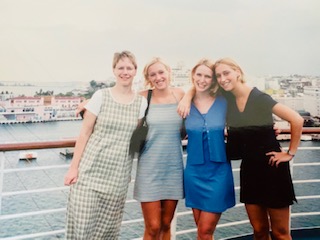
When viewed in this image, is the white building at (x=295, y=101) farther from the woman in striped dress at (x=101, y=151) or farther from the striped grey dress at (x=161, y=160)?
the woman in striped dress at (x=101, y=151)

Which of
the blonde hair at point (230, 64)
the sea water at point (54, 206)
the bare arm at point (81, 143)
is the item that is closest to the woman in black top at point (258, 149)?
the blonde hair at point (230, 64)

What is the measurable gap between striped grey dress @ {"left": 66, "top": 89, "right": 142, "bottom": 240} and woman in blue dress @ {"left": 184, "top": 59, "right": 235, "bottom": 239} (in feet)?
0.86

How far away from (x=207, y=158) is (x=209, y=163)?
0.02m

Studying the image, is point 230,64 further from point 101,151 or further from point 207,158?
point 101,151

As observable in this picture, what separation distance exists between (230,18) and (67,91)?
113 cm

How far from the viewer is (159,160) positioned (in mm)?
1380

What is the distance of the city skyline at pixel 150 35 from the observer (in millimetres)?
1683

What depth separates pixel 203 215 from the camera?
4.47 ft

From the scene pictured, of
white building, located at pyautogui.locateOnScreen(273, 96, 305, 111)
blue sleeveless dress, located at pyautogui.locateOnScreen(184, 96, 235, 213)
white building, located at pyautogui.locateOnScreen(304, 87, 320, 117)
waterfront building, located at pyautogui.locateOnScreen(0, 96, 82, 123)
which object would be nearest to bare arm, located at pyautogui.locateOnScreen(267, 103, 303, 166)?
blue sleeveless dress, located at pyautogui.locateOnScreen(184, 96, 235, 213)

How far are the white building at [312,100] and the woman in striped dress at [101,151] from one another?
1080 millimetres

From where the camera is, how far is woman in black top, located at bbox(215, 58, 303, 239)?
130 centimetres

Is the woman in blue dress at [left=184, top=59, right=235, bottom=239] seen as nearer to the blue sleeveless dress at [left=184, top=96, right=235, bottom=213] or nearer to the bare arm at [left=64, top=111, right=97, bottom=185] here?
the blue sleeveless dress at [left=184, top=96, right=235, bottom=213]

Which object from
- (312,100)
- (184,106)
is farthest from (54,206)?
(184,106)

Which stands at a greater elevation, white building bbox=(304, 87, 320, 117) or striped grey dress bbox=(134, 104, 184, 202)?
white building bbox=(304, 87, 320, 117)
